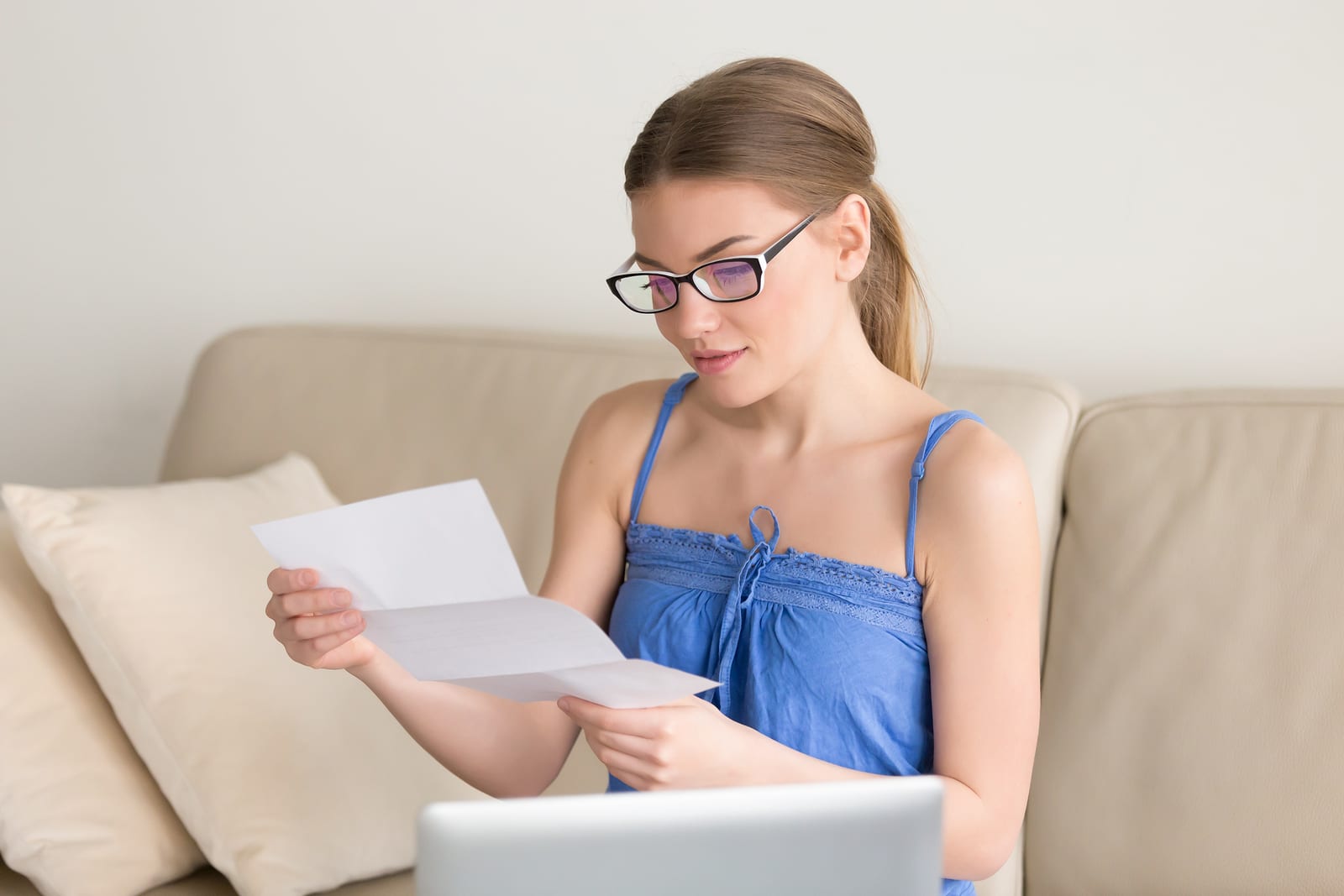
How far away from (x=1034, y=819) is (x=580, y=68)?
52.3 inches

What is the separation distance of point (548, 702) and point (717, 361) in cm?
40

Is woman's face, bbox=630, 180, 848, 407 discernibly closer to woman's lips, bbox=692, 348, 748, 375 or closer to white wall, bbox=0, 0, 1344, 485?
woman's lips, bbox=692, 348, 748, 375

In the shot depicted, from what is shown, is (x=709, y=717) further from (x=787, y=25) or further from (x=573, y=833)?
(x=787, y=25)

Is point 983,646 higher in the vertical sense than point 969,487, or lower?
lower

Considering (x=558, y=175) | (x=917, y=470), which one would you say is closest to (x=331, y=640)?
(x=917, y=470)

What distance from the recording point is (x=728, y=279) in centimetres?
112

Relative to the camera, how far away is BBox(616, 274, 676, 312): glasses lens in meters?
1.15

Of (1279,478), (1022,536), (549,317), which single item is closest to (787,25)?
(549,317)

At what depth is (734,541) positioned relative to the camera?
125cm

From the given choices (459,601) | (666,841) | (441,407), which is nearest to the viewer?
(666,841)

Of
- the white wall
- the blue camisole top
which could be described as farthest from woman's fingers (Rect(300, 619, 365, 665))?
the white wall

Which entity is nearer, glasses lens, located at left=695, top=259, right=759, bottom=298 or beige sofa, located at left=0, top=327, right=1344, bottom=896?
glasses lens, located at left=695, top=259, right=759, bottom=298

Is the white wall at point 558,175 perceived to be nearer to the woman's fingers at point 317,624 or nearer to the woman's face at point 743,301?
the woman's face at point 743,301

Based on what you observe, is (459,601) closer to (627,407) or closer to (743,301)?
(743,301)
